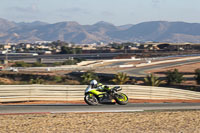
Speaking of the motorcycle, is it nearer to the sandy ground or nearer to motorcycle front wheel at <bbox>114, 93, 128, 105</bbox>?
motorcycle front wheel at <bbox>114, 93, 128, 105</bbox>

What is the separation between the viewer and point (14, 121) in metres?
12.9

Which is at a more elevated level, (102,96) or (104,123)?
(102,96)

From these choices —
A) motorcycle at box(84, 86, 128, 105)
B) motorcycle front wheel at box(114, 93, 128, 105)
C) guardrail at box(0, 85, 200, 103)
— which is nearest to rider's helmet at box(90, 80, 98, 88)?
motorcycle at box(84, 86, 128, 105)

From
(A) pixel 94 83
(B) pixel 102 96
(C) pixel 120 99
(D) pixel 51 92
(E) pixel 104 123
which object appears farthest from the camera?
(D) pixel 51 92

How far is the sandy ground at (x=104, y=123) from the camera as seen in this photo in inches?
447

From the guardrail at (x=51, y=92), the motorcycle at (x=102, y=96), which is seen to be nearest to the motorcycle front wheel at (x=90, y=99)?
the motorcycle at (x=102, y=96)

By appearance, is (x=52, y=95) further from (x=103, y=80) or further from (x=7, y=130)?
(x=103, y=80)

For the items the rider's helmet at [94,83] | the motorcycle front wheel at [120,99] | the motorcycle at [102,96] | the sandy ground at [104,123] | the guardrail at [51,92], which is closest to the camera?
the sandy ground at [104,123]

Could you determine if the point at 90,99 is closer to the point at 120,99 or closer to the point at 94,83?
the point at 94,83

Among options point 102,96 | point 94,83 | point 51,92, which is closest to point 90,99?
point 102,96

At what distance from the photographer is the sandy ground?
1136 cm

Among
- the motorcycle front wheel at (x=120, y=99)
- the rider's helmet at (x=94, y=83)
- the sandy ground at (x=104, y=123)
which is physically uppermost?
the rider's helmet at (x=94, y=83)

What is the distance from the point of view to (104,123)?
12516mm

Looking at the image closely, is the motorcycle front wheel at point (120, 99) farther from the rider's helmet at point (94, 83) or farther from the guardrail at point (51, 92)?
the guardrail at point (51, 92)
